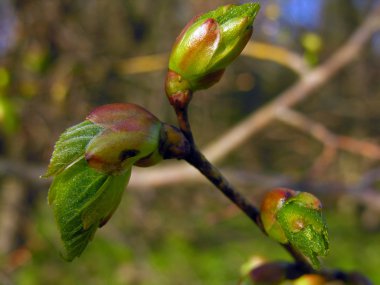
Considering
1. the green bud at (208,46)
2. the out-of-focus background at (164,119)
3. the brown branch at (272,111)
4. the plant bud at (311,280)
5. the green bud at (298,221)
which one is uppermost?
the green bud at (208,46)

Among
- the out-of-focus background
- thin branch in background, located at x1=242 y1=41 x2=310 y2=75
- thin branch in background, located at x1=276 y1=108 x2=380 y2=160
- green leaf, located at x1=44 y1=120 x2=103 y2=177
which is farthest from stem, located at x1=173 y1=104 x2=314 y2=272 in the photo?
thin branch in background, located at x1=242 y1=41 x2=310 y2=75

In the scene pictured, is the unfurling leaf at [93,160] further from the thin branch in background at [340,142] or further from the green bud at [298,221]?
the thin branch in background at [340,142]

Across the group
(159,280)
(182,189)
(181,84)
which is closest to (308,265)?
(181,84)

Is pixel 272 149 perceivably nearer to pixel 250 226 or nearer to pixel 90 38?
pixel 250 226

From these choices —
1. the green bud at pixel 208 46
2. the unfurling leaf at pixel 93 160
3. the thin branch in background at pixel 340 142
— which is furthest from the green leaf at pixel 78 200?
the thin branch in background at pixel 340 142

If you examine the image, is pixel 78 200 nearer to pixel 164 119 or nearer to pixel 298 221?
pixel 298 221

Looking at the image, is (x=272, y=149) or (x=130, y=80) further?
(x=272, y=149)
